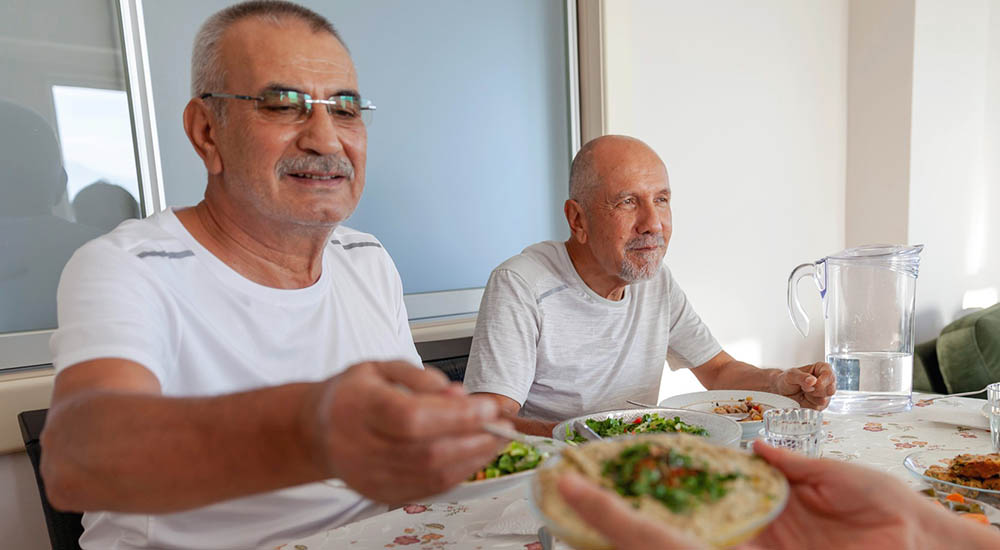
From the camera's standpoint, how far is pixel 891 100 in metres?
3.56

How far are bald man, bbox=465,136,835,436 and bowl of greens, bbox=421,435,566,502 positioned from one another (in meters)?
0.77

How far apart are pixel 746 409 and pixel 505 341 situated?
59cm

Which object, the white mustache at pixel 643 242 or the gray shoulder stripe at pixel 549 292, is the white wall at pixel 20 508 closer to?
the gray shoulder stripe at pixel 549 292

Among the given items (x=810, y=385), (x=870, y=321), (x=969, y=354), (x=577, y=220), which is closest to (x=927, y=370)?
(x=969, y=354)

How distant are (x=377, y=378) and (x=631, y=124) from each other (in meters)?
2.33

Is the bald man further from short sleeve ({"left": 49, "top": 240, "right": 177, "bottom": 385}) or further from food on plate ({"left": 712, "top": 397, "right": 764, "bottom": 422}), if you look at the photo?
short sleeve ({"left": 49, "top": 240, "right": 177, "bottom": 385})

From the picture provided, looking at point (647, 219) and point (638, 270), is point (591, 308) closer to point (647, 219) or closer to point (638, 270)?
point (638, 270)

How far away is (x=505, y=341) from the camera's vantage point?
1734 millimetres

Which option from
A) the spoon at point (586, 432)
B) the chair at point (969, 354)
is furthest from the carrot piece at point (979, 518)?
the chair at point (969, 354)

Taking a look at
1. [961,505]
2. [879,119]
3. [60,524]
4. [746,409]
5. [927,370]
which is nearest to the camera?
[961,505]

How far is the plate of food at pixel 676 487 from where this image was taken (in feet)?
1.90

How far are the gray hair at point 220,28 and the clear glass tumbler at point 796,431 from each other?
111cm

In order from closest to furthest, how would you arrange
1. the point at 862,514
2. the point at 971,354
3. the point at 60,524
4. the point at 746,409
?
the point at 862,514 < the point at 60,524 < the point at 746,409 < the point at 971,354

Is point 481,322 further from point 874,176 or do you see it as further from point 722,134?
point 874,176
